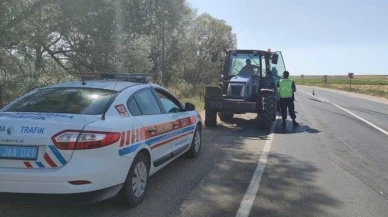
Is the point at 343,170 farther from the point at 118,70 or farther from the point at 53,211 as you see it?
the point at 118,70

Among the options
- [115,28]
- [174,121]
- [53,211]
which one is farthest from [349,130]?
[53,211]

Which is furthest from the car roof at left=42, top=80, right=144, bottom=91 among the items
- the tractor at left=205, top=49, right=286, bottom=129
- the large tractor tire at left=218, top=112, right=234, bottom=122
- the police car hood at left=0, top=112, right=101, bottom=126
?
the large tractor tire at left=218, top=112, right=234, bottom=122

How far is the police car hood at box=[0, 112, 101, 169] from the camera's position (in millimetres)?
3898

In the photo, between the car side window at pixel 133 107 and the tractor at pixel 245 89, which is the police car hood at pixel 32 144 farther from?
the tractor at pixel 245 89

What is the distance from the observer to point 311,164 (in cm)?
722

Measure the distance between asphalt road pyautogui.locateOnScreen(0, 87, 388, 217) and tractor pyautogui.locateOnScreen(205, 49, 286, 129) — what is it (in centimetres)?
157

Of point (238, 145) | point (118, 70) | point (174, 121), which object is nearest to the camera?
point (174, 121)

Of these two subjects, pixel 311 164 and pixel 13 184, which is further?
pixel 311 164

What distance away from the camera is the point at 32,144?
391 centimetres

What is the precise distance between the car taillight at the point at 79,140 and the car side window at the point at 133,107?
0.86 meters

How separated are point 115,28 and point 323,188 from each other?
35.1ft

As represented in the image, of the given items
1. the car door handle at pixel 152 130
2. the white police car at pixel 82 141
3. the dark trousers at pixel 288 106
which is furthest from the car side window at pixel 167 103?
the dark trousers at pixel 288 106

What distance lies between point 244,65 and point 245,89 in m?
1.48

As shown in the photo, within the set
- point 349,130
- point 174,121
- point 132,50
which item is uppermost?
point 132,50
